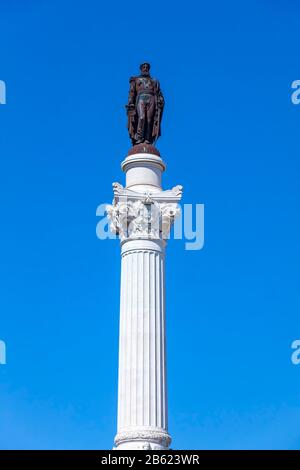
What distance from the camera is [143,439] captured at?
37719 millimetres

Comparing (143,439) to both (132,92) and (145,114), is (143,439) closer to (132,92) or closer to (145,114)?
(145,114)

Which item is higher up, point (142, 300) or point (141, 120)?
point (141, 120)

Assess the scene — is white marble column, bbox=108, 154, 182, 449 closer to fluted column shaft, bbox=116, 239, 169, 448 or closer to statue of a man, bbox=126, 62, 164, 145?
fluted column shaft, bbox=116, 239, 169, 448

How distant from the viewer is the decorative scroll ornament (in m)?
41.4

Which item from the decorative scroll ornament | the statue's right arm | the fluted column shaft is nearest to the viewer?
the fluted column shaft

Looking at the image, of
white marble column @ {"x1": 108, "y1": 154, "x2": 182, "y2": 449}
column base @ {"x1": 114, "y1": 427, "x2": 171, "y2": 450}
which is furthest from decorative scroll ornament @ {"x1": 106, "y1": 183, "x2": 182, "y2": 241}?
column base @ {"x1": 114, "y1": 427, "x2": 171, "y2": 450}

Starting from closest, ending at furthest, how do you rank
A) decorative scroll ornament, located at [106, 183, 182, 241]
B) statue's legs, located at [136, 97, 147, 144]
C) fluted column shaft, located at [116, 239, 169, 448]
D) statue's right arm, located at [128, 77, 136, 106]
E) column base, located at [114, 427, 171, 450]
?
column base, located at [114, 427, 171, 450], fluted column shaft, located at [116, 239, 169, 448], decorative scroll ornament, located at [106, 183, 182, 241], statue's legs, located at [136, 97, 147, 144], statue's right arm, located at [128, 77, 136, 106]

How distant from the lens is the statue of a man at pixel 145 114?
43.8m

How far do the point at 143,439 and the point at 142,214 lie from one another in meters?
8.60

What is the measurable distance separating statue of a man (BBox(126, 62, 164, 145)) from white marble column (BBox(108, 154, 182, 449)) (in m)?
1.31

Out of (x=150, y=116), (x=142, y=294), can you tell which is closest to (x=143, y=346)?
(x=142, y=294)
